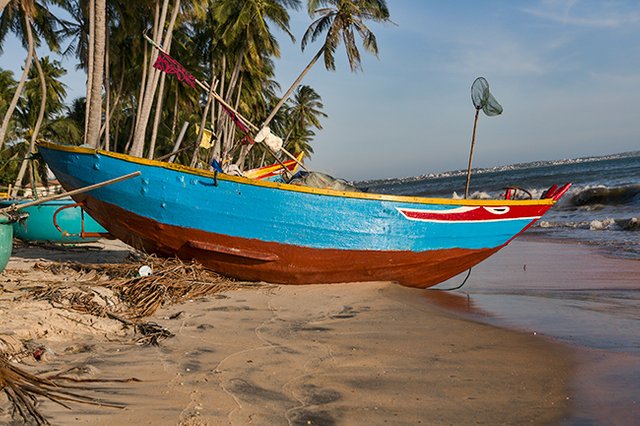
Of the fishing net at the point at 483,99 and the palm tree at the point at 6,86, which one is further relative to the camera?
the palm tree at the point at 6,86

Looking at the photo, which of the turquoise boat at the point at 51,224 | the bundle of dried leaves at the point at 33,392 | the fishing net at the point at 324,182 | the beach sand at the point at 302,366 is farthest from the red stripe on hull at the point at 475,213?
the turquoise boat at the point at 51,224

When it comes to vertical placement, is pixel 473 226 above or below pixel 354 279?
above

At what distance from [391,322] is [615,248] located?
25.8ft

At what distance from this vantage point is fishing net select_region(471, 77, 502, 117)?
21.9 ft

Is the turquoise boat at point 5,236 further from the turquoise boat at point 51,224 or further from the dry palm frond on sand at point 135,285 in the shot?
the turquoise boat at point 51,224

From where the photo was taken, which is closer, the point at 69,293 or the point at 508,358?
the point at 508,358

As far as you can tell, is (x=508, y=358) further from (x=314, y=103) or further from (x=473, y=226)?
(x=314, y=103)

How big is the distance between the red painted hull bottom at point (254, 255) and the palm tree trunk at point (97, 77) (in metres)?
5.62

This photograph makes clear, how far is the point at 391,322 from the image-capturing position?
4.43 m

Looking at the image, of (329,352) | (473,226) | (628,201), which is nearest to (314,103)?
(628,201)

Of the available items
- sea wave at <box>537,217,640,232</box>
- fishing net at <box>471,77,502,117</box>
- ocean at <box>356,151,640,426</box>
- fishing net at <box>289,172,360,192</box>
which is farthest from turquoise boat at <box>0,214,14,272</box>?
sea wave at <box>537,217,640,232</box>

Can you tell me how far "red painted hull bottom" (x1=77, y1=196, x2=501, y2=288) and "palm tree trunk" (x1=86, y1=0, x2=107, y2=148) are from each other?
562 centimetres

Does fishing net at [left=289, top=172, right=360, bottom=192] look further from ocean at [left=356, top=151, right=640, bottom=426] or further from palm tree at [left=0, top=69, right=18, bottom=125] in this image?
palm tree at [left=0, top=69, right=18, bottom=125]

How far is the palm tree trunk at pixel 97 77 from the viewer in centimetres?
1111
